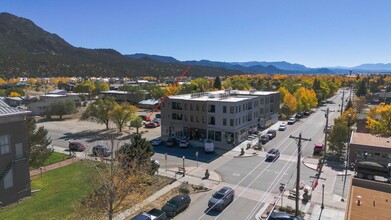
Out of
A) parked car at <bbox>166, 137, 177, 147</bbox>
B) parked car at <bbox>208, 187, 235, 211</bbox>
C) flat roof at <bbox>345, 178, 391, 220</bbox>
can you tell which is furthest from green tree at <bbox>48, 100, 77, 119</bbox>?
flat roof at <bbox>345, 178, 391, 220</bbox>

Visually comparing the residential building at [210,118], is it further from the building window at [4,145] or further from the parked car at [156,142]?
the building window at [4,145]

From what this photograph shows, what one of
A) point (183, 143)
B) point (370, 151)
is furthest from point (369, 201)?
point (183, 143)

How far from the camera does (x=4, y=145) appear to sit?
79.6 feet

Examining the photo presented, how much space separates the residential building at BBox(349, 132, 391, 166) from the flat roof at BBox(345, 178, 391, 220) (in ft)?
52.2

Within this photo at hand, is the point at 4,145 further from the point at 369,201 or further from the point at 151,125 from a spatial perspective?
the point at 151,125

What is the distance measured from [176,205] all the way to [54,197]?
41.6 feet

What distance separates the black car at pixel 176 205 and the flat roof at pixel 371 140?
26265mm

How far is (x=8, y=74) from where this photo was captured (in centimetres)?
18712

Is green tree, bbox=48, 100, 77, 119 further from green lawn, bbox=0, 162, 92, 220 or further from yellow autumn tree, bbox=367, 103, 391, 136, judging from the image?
yellow autumn tree, bbox=367, 103, 391, 136

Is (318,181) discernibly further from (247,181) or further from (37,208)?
(37,208)

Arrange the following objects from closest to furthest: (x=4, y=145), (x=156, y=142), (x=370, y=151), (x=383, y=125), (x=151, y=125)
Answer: (x=4, y=145)
(x=370, y=151)
(x=383, y=125)
(x=156, y=142)
(x=151, y=125)

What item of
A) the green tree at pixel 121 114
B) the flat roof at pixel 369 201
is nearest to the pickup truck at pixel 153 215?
the flat roof at pixel 369 201

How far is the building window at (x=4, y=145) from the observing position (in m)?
24.0

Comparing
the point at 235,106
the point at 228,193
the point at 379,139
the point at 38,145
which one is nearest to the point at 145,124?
the point at 235,106
